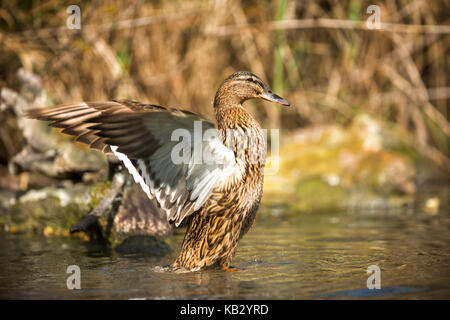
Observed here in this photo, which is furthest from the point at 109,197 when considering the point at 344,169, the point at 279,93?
the point at 344,169

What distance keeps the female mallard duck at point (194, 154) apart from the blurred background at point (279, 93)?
1.89ft

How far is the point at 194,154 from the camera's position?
12.6ft

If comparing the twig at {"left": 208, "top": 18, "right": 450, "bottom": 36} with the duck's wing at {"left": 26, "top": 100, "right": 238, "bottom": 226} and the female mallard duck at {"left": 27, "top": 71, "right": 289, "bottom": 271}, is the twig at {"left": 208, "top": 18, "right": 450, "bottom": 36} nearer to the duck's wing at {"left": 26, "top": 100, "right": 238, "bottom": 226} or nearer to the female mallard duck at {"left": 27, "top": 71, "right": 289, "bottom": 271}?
the female mallard duck at {"left": 27, "top": 71, "right": 289, "bottom": 271}

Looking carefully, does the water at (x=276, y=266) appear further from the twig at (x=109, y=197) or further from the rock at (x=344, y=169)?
the rock at (x=344, y=169)

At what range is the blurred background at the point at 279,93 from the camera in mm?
6029

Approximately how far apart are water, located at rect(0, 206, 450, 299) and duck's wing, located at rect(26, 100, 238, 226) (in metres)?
0.52

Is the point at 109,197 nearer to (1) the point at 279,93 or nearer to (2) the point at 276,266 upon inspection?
(2) the point at 276,266

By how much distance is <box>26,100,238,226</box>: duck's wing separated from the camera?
3.64 m

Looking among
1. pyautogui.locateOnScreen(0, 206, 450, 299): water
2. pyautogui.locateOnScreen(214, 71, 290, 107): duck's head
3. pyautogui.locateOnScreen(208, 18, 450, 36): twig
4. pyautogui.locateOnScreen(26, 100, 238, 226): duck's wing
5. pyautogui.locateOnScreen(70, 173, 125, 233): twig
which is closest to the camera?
pyautogui.locateOnScreen(0, 206, 450, 299): water

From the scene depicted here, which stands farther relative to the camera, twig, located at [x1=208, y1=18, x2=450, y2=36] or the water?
twig, located at [x1=208, y1=18, x2=450, y2=36]

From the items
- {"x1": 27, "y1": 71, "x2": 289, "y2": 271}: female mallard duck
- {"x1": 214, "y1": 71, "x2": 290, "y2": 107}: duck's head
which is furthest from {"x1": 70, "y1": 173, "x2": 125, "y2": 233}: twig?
{"x1": 214, "y1": 71, "x2": 290, "y2": 107}: duck's head

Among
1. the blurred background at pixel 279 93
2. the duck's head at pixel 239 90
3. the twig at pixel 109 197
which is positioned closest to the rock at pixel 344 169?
the blurred background at pixel 279 93
